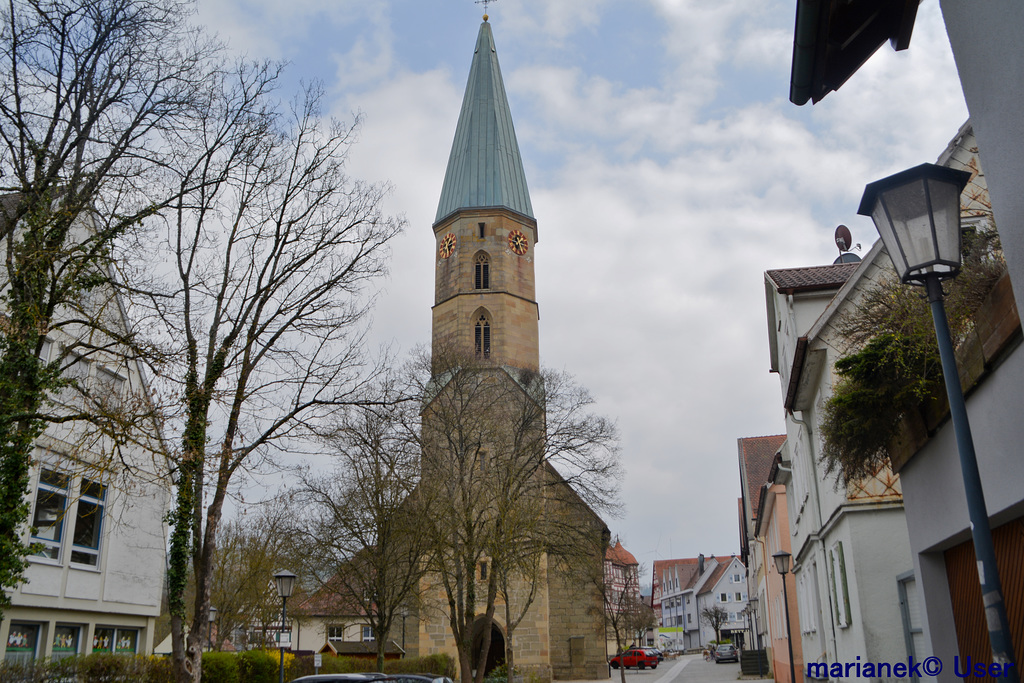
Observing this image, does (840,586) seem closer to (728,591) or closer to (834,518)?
(834,518)

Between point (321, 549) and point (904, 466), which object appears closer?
point (904, 466)

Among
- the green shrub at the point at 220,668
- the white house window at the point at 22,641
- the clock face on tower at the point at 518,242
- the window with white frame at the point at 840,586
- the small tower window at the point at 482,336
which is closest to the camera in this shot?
the window with white frame at the point at 840,586

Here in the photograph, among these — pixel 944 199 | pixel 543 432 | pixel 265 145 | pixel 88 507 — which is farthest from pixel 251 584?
pixel 944 199

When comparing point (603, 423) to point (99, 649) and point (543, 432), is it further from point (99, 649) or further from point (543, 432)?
point (99, 649)

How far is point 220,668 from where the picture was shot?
20156 millimetres

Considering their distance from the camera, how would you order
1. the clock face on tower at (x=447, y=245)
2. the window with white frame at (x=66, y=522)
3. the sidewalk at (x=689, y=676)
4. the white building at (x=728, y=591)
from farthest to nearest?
1. the white building at (x=728, y=591)
2. the clock face on tower at (x=447, y=245)
3. the sidewalk at (x=689, y=676)
4. the window with white frame at (x=66, y=522)

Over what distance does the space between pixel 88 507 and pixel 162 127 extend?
10.4m

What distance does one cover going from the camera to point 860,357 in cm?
722

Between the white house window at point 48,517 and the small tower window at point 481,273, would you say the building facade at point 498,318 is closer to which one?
the small tower window at point 481,273

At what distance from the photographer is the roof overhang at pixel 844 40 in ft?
15.7

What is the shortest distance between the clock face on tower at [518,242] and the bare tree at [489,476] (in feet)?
42.8

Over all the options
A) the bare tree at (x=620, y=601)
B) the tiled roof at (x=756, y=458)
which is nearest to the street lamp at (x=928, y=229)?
the bare tree at (x=620, y=601)

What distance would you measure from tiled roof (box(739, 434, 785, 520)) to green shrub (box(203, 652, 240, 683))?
23.3 m

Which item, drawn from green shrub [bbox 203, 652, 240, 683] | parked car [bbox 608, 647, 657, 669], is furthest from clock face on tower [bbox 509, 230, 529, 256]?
green shrub [bbox 203, 652, 240, 683]
